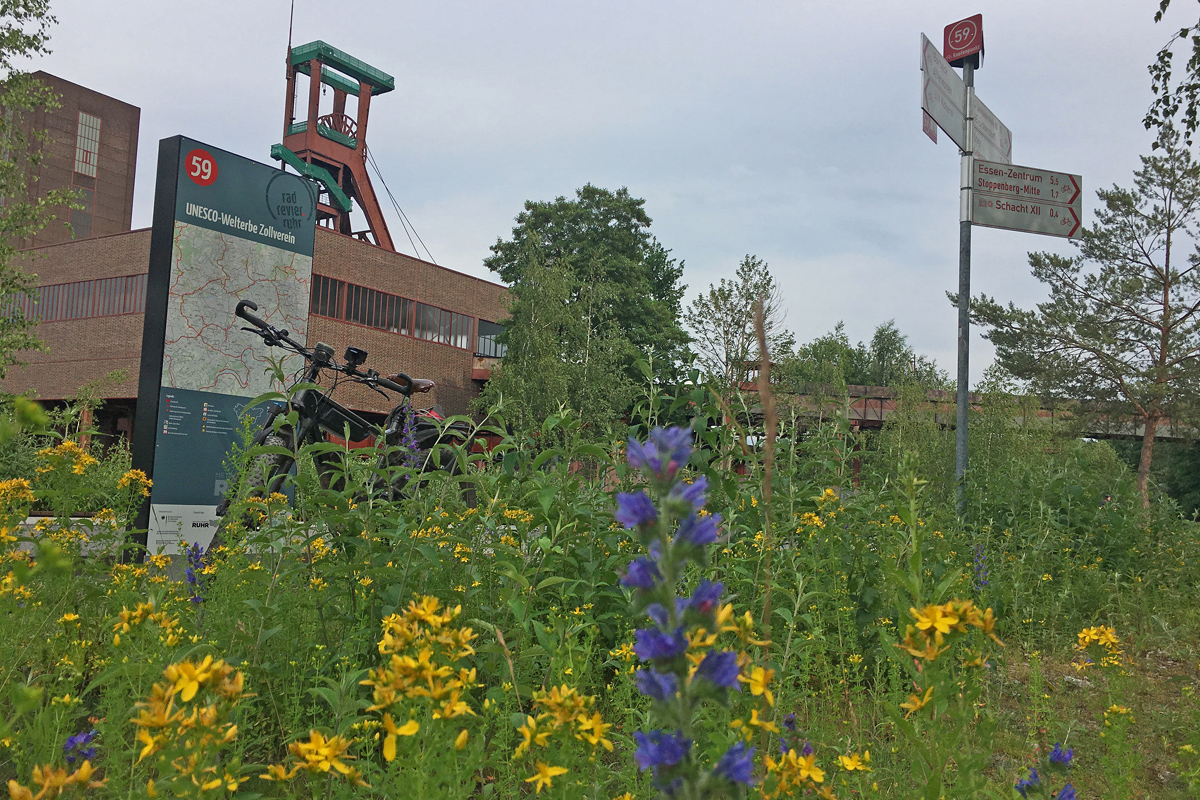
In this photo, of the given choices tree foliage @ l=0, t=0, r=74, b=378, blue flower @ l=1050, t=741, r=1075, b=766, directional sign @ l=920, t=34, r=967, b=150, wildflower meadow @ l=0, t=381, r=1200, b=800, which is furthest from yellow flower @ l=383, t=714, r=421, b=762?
tree foliage @ l=0, t=0, r=74, b=378

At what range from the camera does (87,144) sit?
54062 mm

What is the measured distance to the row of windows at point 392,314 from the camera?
29.2m

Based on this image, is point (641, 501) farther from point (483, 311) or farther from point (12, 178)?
point (483, 311)

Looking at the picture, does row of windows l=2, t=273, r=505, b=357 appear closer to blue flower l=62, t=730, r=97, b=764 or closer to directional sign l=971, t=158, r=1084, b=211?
directional sign l=971, t=158, r=1084, b=211

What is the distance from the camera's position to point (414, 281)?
3238 centimetres

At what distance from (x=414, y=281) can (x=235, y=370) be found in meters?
27.6

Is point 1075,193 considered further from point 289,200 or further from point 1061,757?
point 289,200

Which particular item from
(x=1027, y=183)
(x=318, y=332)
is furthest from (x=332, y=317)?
(x=1027, y=183)

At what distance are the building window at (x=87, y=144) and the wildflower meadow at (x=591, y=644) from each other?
63960 millimetres

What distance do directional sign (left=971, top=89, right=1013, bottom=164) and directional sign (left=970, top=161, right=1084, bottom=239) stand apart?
26 centimetres

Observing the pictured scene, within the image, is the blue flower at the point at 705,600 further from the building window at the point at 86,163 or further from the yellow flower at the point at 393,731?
the building window at the point at 86,163

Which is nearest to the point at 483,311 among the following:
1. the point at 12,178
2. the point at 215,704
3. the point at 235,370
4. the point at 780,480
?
the point at 12,178

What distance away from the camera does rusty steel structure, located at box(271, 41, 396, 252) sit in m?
34.9

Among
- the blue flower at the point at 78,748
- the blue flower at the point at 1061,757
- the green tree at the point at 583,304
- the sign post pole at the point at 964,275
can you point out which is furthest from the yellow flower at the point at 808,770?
the green tree at the point at 583,304
